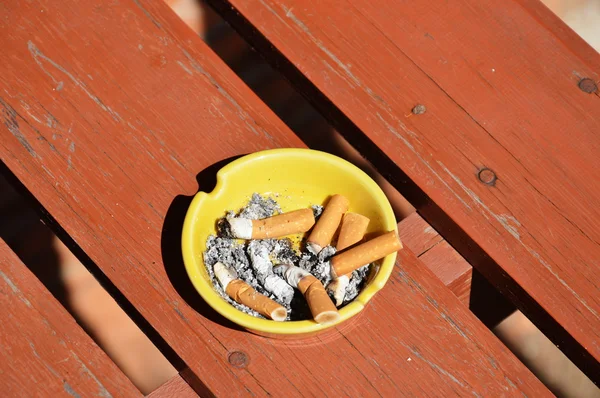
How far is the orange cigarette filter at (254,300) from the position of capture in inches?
40.8

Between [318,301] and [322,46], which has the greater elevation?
[322,46]

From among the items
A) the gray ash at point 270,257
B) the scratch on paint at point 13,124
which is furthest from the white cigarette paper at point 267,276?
the scratch on paint at point 13,124

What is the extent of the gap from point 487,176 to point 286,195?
0.31 meters

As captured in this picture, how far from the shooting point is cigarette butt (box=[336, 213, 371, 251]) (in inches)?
44.1

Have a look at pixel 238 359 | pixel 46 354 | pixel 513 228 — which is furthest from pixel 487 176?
pixel 46 354

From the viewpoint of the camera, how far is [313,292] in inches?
40.9

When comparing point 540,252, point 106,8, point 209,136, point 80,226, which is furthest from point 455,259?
point 106,8

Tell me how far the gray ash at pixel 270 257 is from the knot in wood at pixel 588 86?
0.49 metres

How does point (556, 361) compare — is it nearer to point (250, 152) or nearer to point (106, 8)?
point (250, 152)

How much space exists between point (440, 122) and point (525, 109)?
14 cm

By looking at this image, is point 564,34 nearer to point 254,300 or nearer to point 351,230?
point 351,230

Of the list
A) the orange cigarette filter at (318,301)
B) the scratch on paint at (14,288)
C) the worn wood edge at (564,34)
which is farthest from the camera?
the worn wood edge at (564,34)

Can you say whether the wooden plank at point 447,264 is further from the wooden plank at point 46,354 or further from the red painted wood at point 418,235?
the wooden plank at point 46,354

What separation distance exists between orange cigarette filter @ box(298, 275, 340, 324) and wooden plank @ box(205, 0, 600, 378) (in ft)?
0.83
